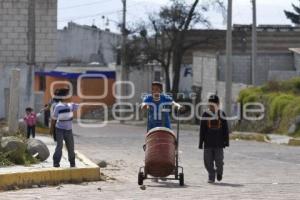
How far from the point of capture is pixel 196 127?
51.3 m

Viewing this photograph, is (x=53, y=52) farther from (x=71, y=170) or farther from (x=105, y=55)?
(x=105, y=55)

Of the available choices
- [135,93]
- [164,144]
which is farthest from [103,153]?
[135,93]

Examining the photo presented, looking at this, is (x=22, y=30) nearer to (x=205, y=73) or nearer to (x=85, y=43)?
(x=205, y=73)

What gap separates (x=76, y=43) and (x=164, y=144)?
81694 mm

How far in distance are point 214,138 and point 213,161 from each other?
46 cm

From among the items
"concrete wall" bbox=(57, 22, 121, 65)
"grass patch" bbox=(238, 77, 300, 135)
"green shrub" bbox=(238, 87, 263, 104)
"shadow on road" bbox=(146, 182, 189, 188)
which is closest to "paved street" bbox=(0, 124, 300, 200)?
"shadow on road" bbox=(146, 182, 189, 188)

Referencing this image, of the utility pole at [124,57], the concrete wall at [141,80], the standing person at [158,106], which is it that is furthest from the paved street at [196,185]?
the concrete wall at [141,80]

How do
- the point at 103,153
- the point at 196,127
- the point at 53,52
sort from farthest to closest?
the point at 196,127
the point at 53,52
the point at 103,153

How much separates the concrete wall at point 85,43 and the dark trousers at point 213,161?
253 feet

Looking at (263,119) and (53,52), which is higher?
(53,52)

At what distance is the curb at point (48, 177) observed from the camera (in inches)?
546

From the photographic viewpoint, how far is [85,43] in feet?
315

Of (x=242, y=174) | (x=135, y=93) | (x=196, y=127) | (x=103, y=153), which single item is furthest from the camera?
(x=135, y=93)

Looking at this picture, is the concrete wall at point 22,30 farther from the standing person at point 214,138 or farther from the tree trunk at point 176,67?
the standing person at point 214,138
